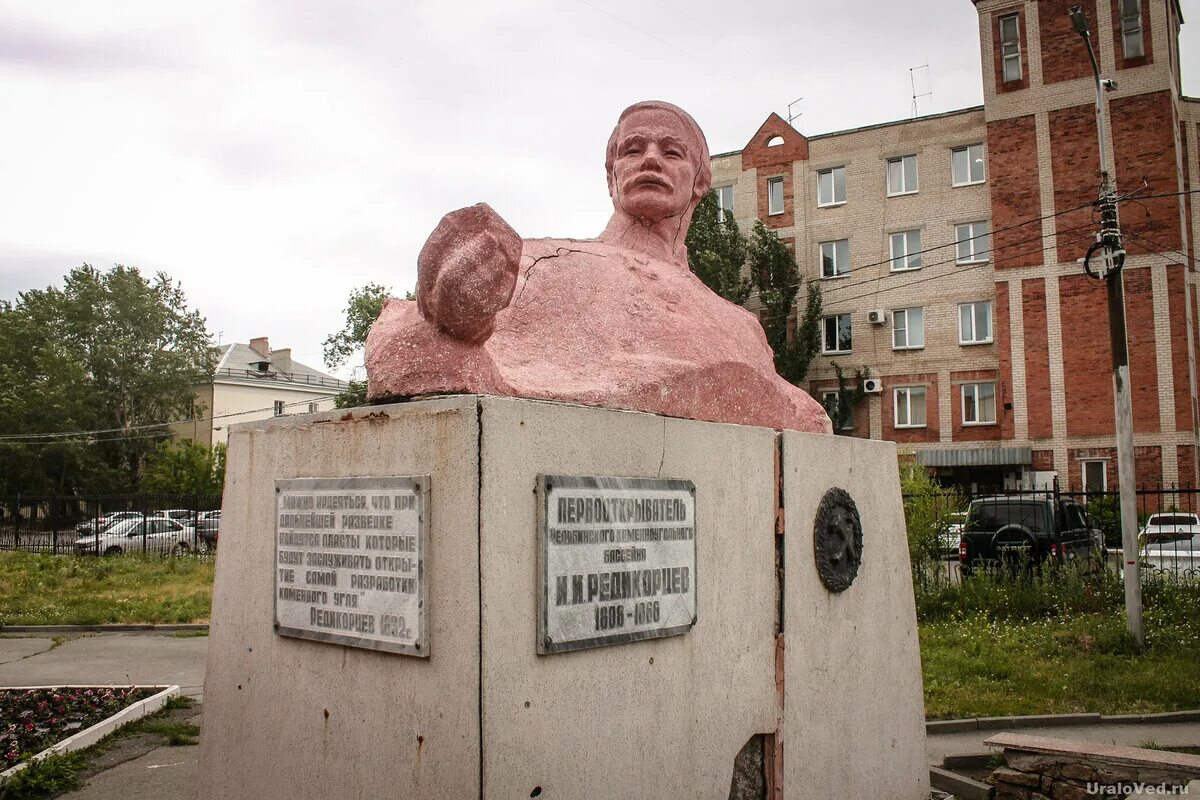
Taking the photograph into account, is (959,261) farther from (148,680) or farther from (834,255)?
(148,680)

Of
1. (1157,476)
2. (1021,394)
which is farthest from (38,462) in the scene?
(1157,476)

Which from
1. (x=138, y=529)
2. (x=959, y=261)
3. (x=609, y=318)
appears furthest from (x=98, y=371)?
(x=609, y=318)

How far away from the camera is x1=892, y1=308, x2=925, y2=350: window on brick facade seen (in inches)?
899

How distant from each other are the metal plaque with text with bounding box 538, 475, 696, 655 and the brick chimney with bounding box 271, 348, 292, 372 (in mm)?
40524

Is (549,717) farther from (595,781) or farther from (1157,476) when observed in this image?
(1157,476)

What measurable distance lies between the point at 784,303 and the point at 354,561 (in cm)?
2165

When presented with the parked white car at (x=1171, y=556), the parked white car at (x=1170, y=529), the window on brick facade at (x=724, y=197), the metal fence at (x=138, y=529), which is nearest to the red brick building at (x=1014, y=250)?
the window on brick facade at (x=724, y=197)

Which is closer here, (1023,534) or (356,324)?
(1023,534)

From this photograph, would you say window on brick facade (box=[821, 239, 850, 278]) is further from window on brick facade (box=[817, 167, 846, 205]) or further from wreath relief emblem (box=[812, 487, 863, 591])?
wreath relief emblem (box=[812, 487, 863, 591])

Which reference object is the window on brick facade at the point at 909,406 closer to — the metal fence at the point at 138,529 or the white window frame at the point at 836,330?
the white window frame at the point at 836,330

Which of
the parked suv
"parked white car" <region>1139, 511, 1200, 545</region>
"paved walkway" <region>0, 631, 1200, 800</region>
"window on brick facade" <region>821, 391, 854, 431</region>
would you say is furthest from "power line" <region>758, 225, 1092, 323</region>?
"paved walkway" <region>0, 631, 1200, 800</region>

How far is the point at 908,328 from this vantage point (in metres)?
23.0

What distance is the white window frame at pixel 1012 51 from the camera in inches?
838

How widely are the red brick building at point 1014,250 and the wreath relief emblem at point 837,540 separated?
54.7 feet
